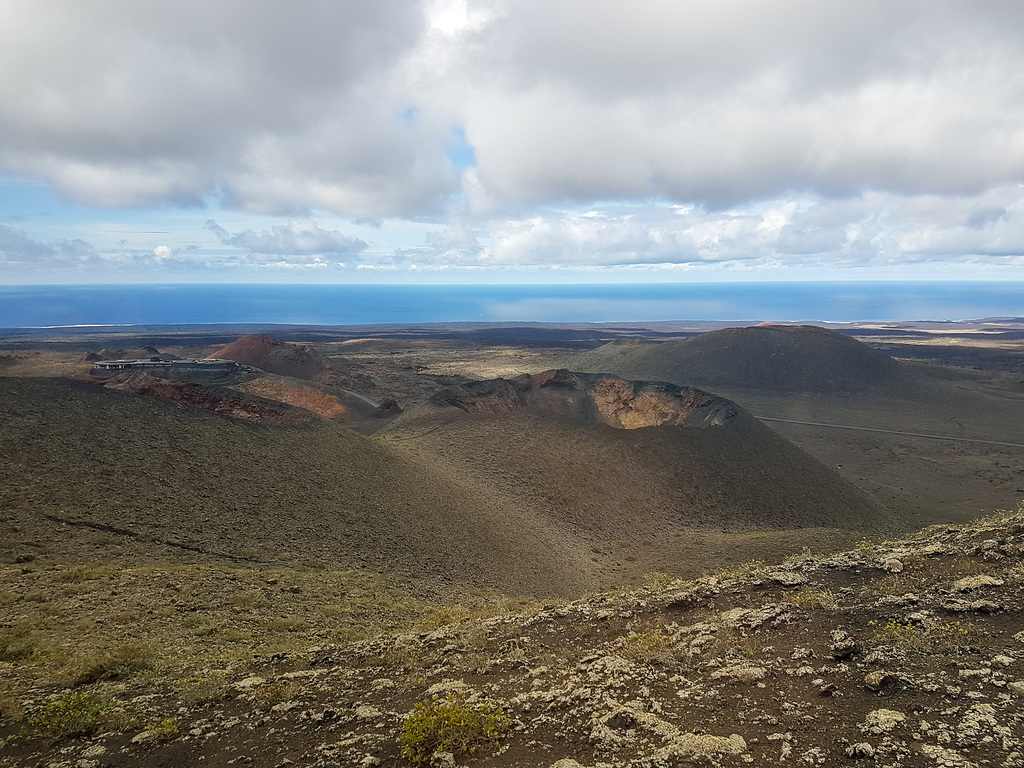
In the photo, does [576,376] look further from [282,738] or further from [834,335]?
[834,335]

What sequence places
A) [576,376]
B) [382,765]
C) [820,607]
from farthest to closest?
1. [576,376]
2. [820,607]
3. [382,765]

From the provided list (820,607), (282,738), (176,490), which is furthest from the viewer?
(176,490)

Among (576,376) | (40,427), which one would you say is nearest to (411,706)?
(40,427)

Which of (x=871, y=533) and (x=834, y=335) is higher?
(x=834, y=335)

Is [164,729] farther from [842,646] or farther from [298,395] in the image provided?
[298,395]

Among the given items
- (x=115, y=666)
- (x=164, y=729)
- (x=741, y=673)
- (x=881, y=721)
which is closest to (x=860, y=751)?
(x=881, y=721)

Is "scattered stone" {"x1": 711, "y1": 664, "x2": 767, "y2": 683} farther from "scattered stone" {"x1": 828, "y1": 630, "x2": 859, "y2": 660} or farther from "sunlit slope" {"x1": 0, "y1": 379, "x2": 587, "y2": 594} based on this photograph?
"sunlit slope" {"x1": 0, "y1": 379, "x2": 587, "y2": 594}

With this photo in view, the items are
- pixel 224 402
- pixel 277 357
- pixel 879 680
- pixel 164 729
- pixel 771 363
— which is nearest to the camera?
pixel 879 680

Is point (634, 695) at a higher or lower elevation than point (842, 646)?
lower

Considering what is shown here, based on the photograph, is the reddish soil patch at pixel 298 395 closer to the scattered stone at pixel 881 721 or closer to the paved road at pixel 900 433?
the scattered stone at pixel 881 721
